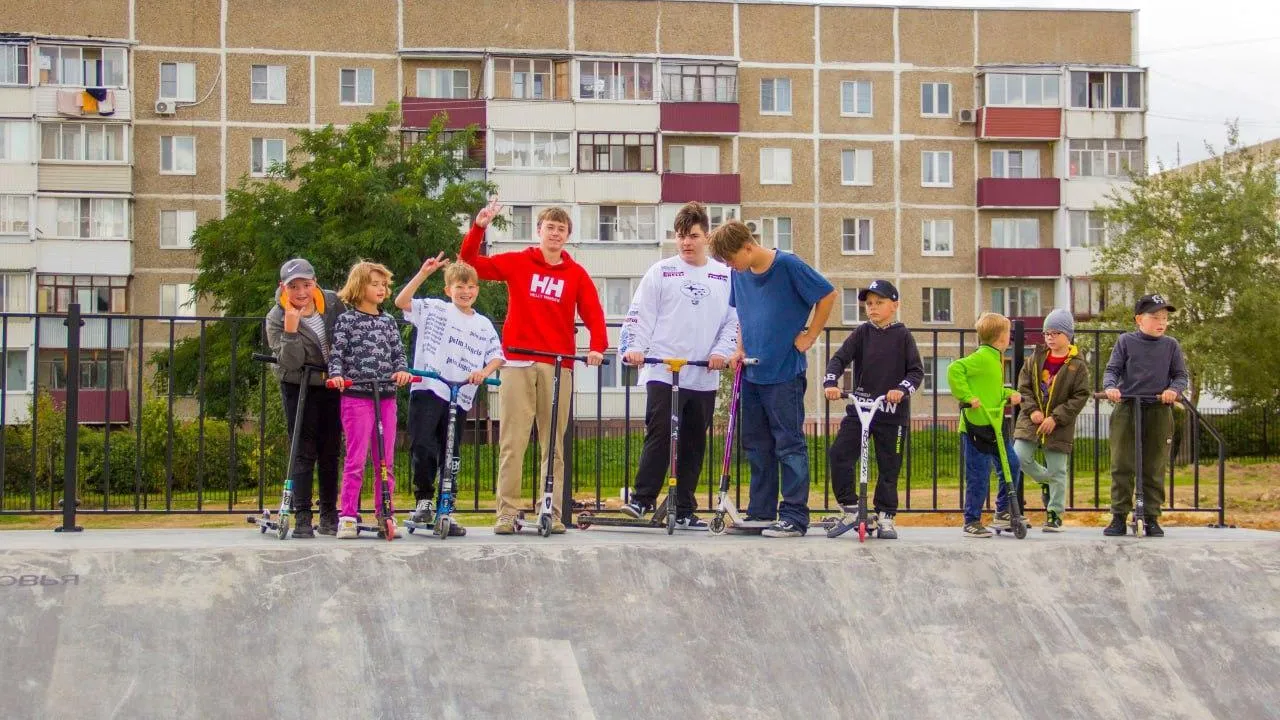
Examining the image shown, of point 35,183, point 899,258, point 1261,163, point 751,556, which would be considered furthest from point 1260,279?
point 35,183

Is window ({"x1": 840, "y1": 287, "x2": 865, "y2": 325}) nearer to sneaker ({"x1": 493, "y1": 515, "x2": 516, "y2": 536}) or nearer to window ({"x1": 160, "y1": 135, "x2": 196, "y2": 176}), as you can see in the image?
window ({"x1": 160, "y1": 135, "x2": 196, "y2": 176})

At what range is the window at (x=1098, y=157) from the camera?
52.3 metres

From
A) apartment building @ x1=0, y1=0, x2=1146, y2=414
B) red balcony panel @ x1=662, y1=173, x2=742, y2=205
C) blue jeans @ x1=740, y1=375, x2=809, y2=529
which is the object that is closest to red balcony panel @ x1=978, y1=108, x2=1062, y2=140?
apartment building @ x1=0, y1=0, x2=1146, y2=414

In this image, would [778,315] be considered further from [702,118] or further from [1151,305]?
[702,118]

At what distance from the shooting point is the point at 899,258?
52.5 meters

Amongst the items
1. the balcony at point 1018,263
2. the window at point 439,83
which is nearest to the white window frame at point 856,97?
the balcony at point 1018,263

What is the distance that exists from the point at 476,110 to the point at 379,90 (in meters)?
4.03

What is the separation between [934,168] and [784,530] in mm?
46977

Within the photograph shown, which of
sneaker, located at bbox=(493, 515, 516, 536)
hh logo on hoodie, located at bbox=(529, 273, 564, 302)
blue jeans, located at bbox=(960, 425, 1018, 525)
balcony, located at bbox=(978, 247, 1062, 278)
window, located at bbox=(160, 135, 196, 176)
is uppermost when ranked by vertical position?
window, located at bbox=(160, 135, 196, 176)

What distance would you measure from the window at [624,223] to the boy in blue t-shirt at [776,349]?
41434 mm

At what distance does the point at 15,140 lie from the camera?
47.0m

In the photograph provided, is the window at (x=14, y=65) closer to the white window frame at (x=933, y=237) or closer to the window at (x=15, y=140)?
the window at (x=15, y=140)

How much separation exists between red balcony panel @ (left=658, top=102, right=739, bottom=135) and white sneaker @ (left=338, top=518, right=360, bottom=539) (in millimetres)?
42963

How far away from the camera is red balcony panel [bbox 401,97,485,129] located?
48.7 metres
